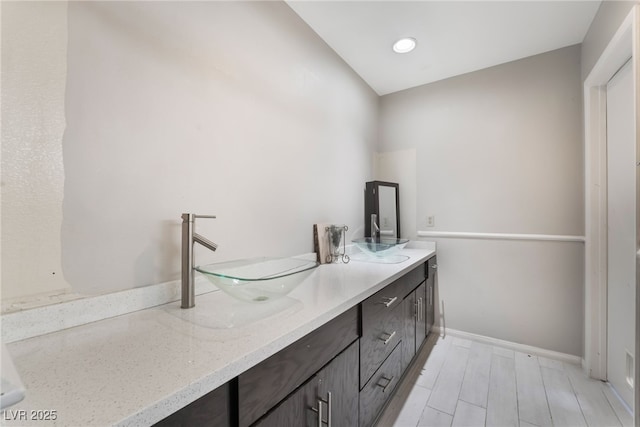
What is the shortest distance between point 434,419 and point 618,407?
1.05m

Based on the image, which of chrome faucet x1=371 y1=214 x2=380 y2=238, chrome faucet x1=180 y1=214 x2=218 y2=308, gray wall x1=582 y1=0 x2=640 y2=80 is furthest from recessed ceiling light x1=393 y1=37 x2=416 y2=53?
chrome faucet x1=180 y1=214 x2=218 y2=308

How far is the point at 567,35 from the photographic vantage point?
1795mm

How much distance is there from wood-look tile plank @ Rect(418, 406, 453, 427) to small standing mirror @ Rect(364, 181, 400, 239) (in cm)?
126

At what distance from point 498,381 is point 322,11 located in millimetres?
2606

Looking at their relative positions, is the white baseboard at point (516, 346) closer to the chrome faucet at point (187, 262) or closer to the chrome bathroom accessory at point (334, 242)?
the chrome bathroom accessory at point (334, 242)

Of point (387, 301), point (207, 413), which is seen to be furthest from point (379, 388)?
point (207, 413)

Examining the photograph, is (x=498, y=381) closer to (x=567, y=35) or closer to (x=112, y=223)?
(x=112, y=223)

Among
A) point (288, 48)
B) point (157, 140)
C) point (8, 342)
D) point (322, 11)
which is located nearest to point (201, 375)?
point (8, 342)

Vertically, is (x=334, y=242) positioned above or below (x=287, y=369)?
above

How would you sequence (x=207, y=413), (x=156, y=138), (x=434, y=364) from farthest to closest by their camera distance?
(x=434, y=364), (x=156, y=138), (x=207, y=413)

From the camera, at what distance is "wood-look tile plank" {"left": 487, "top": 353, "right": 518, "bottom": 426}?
1373 millimetres

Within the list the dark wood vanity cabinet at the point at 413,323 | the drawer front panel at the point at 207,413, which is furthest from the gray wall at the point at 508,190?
the drawer front panel at the point at 207,413

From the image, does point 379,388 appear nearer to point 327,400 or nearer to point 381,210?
point 327,400

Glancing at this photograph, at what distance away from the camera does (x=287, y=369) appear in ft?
2.38
